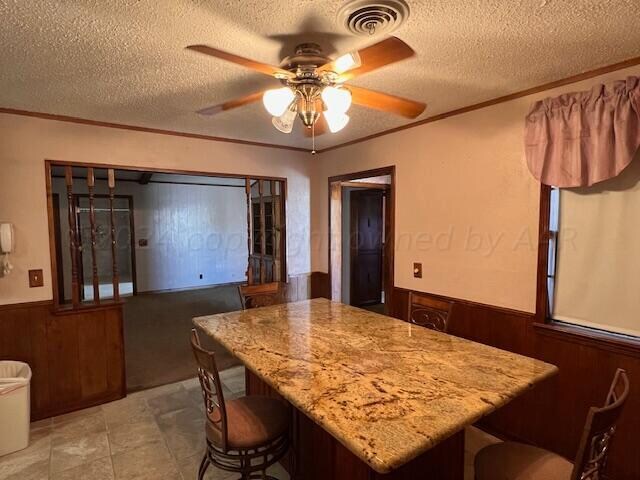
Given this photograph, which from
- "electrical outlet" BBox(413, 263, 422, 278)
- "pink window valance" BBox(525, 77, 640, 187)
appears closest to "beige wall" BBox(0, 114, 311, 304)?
"electrical outlet" BBox(413, 263, 422, 278)

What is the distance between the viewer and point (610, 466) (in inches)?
76.4

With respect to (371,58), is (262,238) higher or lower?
lower

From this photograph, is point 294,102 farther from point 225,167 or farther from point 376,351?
point 225,167

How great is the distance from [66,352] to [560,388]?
3471 millimetres

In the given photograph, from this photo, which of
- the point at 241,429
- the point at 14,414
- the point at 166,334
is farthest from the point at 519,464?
the point at 166,334

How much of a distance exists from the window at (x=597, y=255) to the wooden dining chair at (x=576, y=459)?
81cm

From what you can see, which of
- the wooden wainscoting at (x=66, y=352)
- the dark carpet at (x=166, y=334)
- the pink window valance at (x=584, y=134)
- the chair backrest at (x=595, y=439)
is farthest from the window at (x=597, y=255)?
the wooden wainscoting at (x=66, y=352)

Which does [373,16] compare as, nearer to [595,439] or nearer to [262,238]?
[595,439]

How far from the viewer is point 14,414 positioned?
2.25 meters

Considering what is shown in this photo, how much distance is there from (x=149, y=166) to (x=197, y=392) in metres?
2.00

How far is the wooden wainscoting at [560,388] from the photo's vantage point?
73.9 inches

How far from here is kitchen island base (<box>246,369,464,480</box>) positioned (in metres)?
1.31

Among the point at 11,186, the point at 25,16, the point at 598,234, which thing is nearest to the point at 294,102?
the point at 25,16

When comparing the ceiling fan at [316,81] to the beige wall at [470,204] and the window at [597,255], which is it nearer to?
the beige wall at [470,204]
